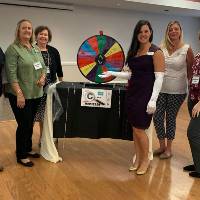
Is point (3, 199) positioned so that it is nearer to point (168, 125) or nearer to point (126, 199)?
point (126, 199)

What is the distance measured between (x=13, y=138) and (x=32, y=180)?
54.1 inches

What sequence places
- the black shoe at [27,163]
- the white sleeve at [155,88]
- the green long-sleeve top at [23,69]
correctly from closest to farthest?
the white sleeve at [155,88]
the green long-sleeve top at [23,69]
the black shoe at [27,163]

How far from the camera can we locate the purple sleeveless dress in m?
2.72

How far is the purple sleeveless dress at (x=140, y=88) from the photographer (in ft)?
8.92

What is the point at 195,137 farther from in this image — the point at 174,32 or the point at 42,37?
the point at 42,37

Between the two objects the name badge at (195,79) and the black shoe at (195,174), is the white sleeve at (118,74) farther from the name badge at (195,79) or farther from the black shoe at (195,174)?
the black shoe at (195,174)

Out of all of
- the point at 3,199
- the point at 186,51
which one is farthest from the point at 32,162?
the point at 186,51

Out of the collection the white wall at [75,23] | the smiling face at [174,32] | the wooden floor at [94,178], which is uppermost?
the white wall at [75,23]

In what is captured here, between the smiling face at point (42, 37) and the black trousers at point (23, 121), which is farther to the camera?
the smiling face at point (42, 37)

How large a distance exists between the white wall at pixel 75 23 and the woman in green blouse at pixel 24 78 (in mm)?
4227

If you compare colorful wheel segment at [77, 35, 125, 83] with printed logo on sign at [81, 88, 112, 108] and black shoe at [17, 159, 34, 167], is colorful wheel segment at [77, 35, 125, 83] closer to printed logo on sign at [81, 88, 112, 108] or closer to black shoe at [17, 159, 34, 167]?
printed logo on sign at [81, 88, 112, 108]

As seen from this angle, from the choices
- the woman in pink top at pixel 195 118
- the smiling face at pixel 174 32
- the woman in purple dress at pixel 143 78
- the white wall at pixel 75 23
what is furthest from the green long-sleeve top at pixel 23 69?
the white wall at pixel 75 23

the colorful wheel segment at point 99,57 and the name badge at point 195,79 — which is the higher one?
the colorful wheel segment at point 99,57

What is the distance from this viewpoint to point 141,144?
2.90 m
